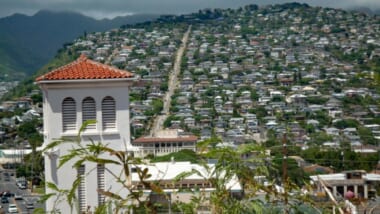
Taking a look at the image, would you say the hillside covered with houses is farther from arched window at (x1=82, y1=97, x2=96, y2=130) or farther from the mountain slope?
the mountain slope

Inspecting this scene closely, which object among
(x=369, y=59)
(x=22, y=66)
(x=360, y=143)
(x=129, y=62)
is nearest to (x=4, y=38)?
(x=22, y=66)

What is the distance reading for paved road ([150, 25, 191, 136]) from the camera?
5462cm

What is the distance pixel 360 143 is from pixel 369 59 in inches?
1599

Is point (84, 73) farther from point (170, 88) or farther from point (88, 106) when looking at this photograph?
point (170, 88)

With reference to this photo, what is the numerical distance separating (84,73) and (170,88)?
64694 millimetres

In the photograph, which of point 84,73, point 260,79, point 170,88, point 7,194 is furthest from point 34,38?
point 84,73

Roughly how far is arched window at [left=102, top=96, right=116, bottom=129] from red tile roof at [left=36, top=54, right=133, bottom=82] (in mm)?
227

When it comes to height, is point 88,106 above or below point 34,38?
above

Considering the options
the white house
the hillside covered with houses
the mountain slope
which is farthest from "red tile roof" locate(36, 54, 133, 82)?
the mountain slope

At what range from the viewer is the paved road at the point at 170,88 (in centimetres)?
5462

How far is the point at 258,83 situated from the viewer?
2835 inches

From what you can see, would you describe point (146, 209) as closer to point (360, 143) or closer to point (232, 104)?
point (360, 143)

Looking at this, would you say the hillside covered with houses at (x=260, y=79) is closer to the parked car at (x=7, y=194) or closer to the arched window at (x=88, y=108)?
the parked car at (x=7, y=194)

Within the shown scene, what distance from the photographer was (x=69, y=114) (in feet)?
19.3
